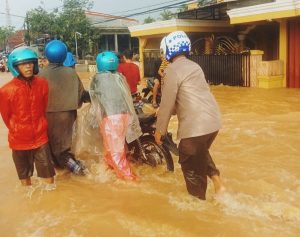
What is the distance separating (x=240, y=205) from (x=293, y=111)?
6.36m

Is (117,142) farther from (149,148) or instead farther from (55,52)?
(55,52)

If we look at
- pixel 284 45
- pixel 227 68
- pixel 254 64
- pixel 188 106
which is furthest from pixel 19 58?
pixel 227 68

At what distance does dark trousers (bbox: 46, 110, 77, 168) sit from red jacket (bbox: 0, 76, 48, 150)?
0.59m

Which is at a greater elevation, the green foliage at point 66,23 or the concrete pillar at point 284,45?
the green foliage at point 66,23

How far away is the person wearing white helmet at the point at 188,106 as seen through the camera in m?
Answer: 3.82

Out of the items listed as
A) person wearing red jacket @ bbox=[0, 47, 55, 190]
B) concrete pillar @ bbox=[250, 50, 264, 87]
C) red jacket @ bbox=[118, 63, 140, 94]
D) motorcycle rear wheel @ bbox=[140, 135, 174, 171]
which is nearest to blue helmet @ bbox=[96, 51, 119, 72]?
person wearing red jacket @ bbox=[0, 47, 55, 190]

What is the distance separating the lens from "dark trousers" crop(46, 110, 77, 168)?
5168mm

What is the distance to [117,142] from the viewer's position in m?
5.11

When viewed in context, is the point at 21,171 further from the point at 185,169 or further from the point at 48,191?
the point at 185,169

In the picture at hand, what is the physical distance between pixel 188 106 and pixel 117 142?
151 cm

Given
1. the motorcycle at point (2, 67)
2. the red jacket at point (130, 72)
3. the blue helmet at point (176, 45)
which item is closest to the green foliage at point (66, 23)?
the motorcycle at point (2, 67)

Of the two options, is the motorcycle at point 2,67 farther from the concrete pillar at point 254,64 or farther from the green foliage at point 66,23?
the concrete pillar at point 254,64

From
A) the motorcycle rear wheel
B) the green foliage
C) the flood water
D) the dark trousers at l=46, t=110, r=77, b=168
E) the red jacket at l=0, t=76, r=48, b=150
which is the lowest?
the flood water

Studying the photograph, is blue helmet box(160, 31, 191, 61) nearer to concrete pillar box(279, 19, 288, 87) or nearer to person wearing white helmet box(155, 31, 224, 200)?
person wearing white helmet box(155, 31, 224, 200)
